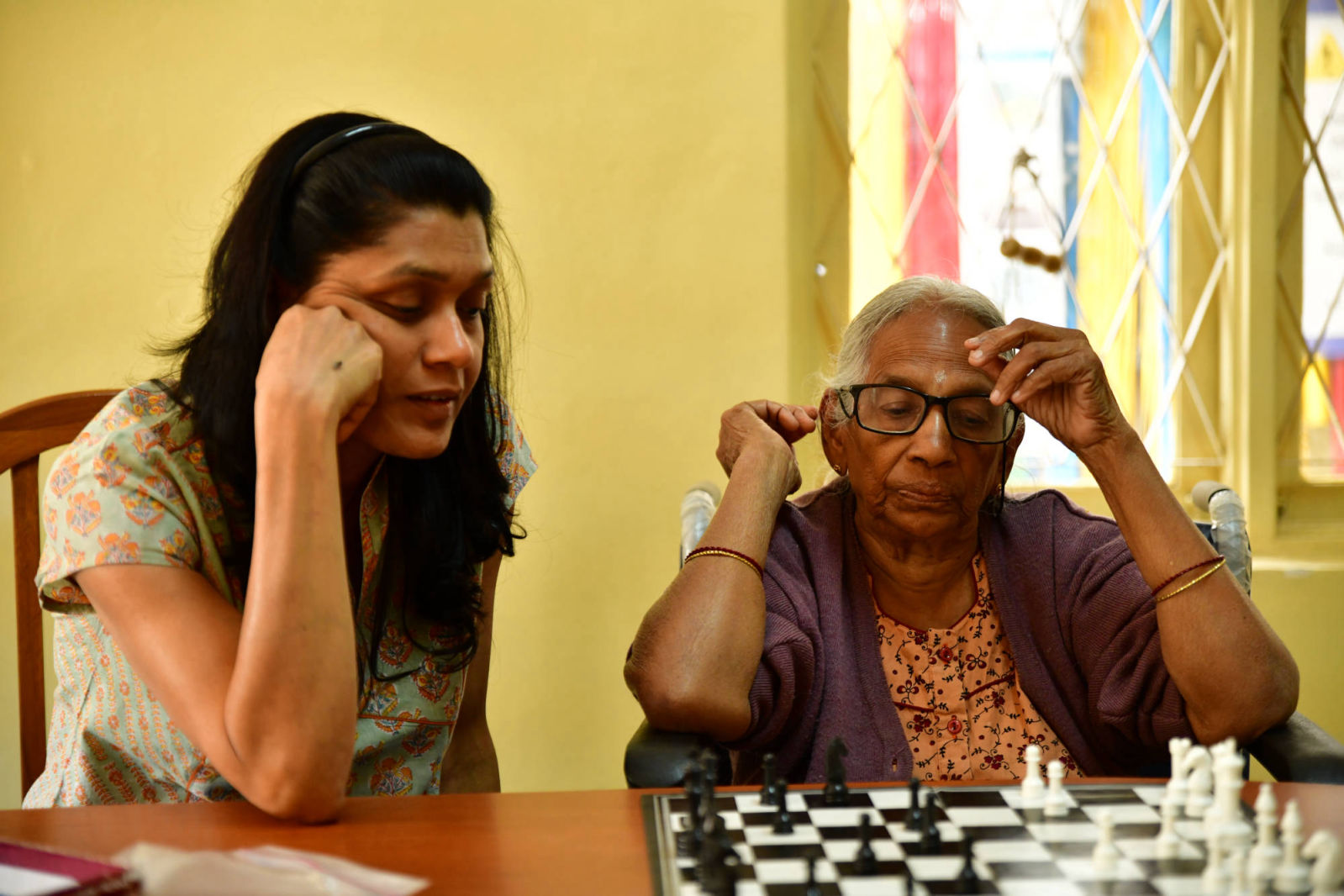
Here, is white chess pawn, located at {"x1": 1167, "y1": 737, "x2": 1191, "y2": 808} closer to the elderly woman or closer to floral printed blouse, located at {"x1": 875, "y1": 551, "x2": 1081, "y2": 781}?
the elderly woman

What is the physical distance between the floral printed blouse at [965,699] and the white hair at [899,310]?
38 cm

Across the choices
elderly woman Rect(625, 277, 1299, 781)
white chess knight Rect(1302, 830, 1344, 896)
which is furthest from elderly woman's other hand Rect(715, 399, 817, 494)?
white chess knight Rect(1302, 830, 1344, 896)

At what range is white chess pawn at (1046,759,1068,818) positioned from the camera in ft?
3.85

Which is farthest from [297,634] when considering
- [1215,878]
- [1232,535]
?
[1232,535]

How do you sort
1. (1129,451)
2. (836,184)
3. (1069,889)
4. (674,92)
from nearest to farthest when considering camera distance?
(1069,889) < (1129,451) < (674,92) < (836,184)

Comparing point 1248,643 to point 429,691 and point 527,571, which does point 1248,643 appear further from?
point 527,571

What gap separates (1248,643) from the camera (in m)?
1.60

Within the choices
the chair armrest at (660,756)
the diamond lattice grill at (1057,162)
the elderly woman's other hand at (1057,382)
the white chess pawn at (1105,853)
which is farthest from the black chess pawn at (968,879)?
the diamond lattice grill at (1057,162)

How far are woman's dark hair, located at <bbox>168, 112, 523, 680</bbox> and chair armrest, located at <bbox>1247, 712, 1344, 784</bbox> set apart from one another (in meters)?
1.07

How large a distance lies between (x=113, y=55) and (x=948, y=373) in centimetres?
204

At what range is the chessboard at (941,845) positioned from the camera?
99cm

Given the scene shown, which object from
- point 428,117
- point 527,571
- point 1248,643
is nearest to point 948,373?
point 1248,643

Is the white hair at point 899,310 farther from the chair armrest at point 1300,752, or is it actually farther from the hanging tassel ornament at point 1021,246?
the hanging tassel ornament at point 1021,246

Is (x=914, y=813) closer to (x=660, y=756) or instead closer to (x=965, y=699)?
(x=660, y=756)
